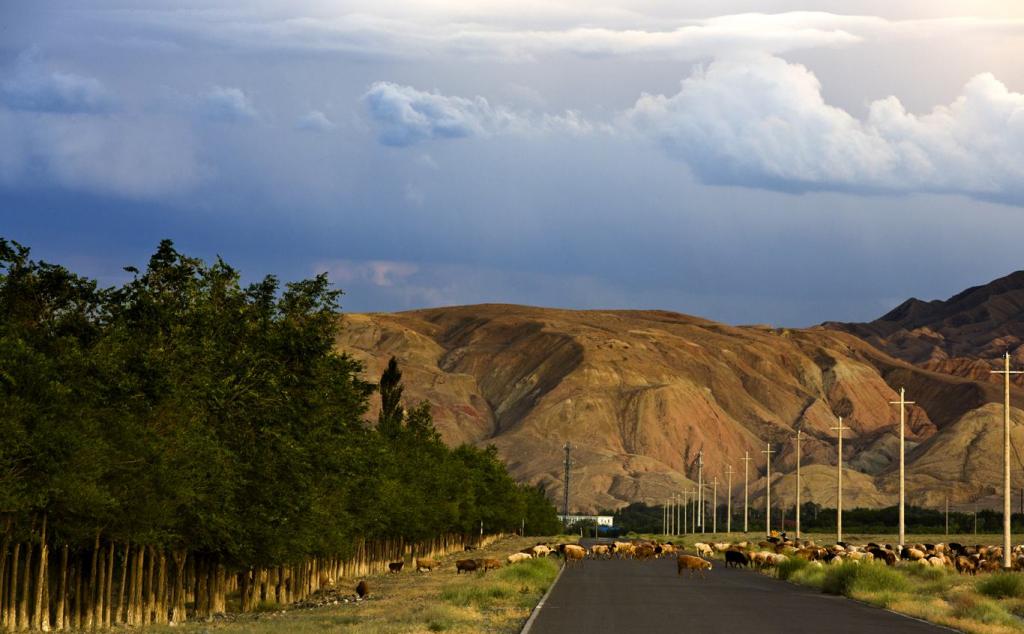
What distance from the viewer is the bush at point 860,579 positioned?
53.5m

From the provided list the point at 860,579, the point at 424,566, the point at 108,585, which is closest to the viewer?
the point at 108,585

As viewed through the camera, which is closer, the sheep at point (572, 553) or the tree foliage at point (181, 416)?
the tree foliage at point (181, 416)

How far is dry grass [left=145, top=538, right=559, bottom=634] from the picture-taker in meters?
37.3

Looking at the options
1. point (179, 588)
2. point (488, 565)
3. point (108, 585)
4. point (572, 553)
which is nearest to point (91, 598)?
point (108, 585)

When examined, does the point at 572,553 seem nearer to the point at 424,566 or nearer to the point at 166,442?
the point at 424,566

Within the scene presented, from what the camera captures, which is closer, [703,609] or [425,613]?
[425,613]

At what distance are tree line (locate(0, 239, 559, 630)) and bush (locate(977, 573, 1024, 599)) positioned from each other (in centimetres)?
2395

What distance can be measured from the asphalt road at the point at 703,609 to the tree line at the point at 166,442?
420 inches

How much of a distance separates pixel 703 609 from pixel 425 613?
844 centimetres

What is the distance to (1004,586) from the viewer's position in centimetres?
5153

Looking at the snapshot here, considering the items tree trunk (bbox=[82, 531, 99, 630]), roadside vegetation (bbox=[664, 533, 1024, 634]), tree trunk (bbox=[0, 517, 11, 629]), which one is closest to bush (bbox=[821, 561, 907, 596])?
roadside vegetation (bbox=[664, 533, 1024, 634])

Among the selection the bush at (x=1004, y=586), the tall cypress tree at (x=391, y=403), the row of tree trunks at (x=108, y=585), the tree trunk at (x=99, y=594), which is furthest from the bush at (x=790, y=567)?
the tall cypress tree at (x=391, y=403)

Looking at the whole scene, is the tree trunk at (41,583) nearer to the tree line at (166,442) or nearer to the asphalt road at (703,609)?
the tree line at (166,442)

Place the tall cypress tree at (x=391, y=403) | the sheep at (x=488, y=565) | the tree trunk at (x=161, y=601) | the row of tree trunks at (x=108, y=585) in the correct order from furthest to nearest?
the tall cypress tree at (x=391, y=403)
the sheep at (x=488, y=565)
the tree trunk at (x=161, y=601)
the row of tree trunks at (x=108, y=585)
